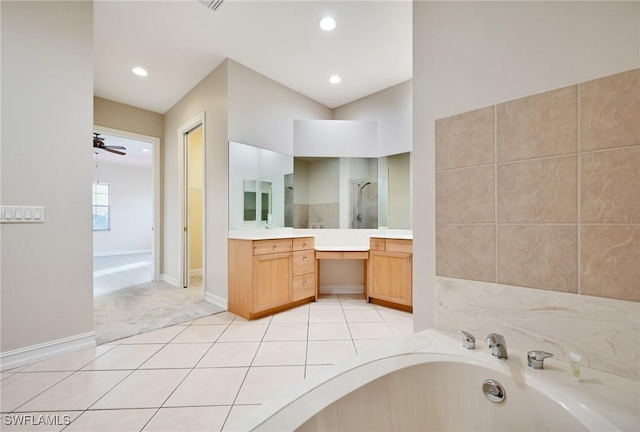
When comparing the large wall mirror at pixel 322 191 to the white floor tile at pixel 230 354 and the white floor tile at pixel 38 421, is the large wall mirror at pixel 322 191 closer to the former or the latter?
the white floor tile at pixel 230 354

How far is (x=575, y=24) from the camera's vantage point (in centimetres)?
93

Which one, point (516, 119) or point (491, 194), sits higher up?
point (516, 119)

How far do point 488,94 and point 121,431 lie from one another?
229cm

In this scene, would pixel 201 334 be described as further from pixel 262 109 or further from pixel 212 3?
pixel 212 3

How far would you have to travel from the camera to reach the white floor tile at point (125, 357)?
1.75 metres

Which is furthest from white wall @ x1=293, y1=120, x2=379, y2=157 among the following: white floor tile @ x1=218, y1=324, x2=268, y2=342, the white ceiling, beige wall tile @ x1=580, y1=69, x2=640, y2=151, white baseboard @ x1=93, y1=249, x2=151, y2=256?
white baseboard @ x1=93, y1=249, x2=151, y2=256

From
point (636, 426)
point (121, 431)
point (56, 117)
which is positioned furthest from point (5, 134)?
point (636, 426)

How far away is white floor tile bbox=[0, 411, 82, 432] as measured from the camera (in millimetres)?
1231

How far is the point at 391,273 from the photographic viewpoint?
2.95 m

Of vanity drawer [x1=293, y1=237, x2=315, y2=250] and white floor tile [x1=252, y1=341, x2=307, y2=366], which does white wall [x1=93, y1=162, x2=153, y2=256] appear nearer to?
vanity drawer [x1=293, y1=237, x2=315, y2=250]

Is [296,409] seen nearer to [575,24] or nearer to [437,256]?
[437,256]

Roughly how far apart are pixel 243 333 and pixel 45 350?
1355mm

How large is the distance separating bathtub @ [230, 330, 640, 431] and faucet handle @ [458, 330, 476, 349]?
→ 0.9 inches

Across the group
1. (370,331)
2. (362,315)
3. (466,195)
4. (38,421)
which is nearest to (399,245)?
(362,315)
